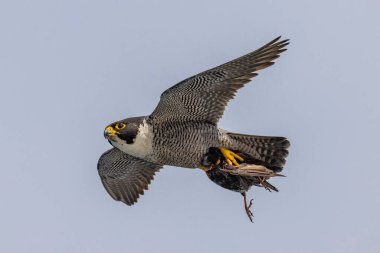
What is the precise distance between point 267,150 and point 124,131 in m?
3.55

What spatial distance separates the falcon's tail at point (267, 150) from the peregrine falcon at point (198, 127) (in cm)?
2

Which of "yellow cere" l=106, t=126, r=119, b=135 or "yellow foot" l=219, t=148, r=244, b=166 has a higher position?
"yellow cere" l=106, t=126, r=119, b=135

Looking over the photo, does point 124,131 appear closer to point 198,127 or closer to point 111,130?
point 111,130

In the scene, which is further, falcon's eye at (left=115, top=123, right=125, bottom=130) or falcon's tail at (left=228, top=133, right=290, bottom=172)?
falcon's tail at (left=228, top=133, right=290, bottom=172)

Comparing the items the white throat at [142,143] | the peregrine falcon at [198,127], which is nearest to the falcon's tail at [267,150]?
the peregrine falcon at [198,127]

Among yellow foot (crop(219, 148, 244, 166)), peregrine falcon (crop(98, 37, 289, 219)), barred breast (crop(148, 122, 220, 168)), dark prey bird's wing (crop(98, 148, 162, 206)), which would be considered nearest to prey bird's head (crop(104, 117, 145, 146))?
peregrine falcon (crop(98, 37, 289, 219))

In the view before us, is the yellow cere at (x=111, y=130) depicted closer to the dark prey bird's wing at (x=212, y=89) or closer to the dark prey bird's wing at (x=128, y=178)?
the dark prey bird's wing at (x=212, y=89)

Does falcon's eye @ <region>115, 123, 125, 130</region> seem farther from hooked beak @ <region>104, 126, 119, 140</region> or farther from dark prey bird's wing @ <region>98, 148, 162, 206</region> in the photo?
dark prey bird's wing @ <region>98, 148, 162, 206</region>

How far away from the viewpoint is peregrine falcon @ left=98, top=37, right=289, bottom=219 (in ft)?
76.6

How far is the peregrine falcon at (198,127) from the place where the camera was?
23344 millimetres

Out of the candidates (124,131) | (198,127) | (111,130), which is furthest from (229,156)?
(111,130)

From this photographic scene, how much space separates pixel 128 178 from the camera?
26.3m

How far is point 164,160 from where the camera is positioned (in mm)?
23844

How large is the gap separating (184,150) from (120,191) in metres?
3.36
